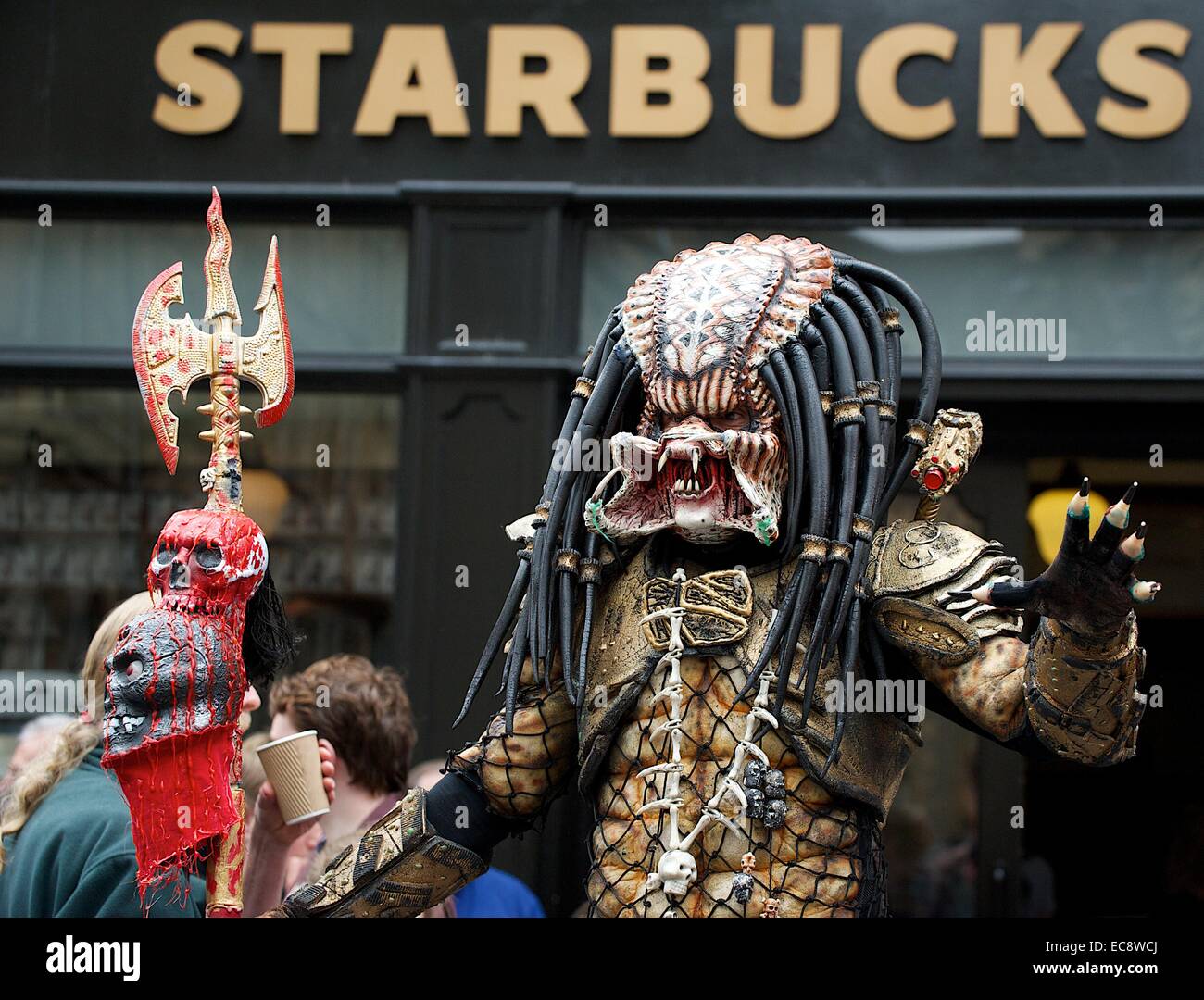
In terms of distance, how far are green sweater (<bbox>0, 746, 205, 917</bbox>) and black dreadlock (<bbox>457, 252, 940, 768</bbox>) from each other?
29.5 inches

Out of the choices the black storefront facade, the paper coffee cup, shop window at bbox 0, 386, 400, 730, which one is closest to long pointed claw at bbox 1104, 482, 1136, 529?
the paper coffee cup

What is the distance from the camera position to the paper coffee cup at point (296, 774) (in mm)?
3629

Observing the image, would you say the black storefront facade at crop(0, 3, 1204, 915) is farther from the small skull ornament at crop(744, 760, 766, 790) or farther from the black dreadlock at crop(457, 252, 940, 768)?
the small skull ornament at crop(744, 760, 766, 790)

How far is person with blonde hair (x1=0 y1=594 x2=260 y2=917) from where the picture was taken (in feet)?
11.1

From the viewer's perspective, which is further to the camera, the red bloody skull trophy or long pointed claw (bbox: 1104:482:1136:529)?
the red bloody skull trophy

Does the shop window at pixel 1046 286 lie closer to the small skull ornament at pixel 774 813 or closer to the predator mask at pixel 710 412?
the predator mask at pixel 710 412

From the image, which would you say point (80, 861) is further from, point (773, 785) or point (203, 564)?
point (773, 785)

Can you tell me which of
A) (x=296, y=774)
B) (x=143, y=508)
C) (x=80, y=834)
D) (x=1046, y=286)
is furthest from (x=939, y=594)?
(x=143, y=508)

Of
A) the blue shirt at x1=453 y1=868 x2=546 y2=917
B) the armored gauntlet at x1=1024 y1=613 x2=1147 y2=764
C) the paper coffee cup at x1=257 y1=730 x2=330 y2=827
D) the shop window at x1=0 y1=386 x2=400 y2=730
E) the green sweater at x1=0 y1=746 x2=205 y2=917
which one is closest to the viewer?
the armored gauntlet at x1=1024 y1=613 x2=1147 y2=764

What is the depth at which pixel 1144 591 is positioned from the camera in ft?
8.22

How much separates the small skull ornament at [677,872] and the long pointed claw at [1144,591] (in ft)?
2.86

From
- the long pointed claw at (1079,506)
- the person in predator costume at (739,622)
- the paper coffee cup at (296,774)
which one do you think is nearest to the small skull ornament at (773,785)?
the person in predator costume at (739,622)
